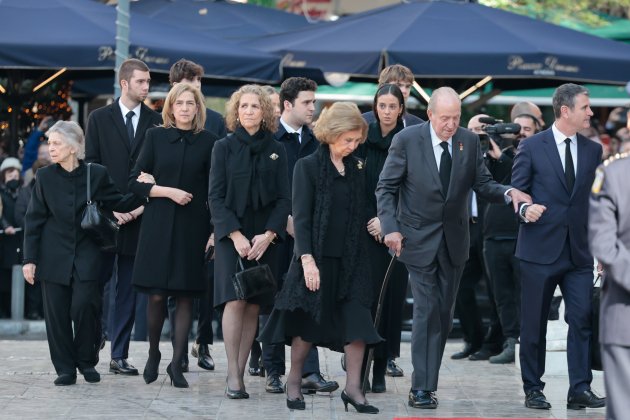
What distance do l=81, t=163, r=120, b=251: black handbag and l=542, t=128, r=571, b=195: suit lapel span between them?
9.81 ft

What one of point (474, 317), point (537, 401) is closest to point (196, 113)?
point (537, 401)

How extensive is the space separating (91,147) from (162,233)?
4.06 ft

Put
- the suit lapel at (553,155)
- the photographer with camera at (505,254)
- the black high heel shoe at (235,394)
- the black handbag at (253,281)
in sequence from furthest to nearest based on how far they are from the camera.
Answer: the photographer with camera at (505,254) < the black high heel shoe at (235,394) < the suit lapel at (553,155) < the black handbag at (253,281)

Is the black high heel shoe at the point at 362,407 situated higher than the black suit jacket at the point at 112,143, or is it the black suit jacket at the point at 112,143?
the black suit jacket at the point at 112,143

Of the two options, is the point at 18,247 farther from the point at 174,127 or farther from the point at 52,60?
the point at 174,127

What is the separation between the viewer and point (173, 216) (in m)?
10.1

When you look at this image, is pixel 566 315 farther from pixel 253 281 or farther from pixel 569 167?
pixel 253 281

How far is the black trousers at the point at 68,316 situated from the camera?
33.5 feet

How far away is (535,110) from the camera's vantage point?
1190 cm

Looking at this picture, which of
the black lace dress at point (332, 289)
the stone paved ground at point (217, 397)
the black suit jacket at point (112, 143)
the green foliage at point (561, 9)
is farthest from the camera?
the green foliage at point (561, 9)

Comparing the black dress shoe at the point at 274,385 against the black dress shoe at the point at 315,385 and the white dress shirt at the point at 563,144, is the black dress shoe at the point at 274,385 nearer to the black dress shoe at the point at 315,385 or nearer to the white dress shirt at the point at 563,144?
the black dress shoe at the point at 315,385

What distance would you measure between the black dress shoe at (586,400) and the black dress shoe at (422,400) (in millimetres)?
899

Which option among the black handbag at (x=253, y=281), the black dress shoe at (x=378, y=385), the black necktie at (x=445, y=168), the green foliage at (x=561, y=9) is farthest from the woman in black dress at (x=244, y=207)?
the green foliage at (x=561, y=9)

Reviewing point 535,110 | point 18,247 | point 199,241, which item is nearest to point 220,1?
point 18,247
